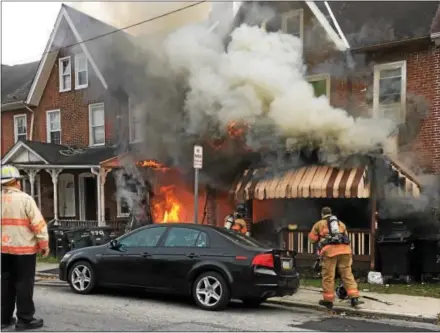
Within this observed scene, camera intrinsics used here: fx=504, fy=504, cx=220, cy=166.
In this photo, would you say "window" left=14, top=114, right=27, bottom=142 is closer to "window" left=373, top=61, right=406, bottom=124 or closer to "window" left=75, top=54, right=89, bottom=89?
"window" left=75, top=54, right=89, bottom=89

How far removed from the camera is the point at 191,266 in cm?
700

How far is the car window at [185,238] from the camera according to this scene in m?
7.21

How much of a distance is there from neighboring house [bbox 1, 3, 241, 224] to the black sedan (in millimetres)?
7058

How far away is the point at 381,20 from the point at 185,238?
27.2ft

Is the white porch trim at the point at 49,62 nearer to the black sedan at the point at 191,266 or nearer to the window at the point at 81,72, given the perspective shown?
the window at the point at 81,72

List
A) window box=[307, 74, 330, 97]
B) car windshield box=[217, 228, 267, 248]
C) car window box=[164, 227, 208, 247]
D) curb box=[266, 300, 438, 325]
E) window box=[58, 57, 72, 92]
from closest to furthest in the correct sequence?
curb box=[266, 300, 438, 325]
car windshield box=[217, 228, 267, 248]
car window box=[164, 227, 208, 247]
window box=[307, 74, 330, 97]
window box=[58, 57, 72, 92]

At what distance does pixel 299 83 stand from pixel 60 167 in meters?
7.70

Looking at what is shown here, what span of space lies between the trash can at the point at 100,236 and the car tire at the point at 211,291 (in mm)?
5645

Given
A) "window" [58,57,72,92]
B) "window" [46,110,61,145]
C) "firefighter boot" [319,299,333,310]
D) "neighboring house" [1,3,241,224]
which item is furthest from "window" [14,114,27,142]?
"firefighter boot" [319,299,333,310]

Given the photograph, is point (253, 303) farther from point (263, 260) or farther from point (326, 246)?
point (326, 246)

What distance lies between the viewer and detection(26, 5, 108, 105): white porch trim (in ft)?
54.2

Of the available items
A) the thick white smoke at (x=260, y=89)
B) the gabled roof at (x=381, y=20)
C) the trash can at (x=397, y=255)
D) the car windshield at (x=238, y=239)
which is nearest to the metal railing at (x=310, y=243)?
the trash can at (x=397, y=255)

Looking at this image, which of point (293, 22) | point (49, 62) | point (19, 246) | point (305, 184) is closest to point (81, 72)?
point (49, 62)

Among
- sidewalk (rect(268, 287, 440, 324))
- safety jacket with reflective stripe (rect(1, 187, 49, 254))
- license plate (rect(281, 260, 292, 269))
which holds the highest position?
safety jacket with reflective stripe (rect(1, 187, 49, 254))
